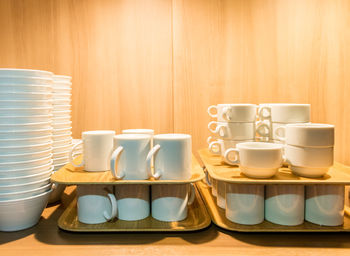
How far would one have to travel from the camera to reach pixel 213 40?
109 centimetres

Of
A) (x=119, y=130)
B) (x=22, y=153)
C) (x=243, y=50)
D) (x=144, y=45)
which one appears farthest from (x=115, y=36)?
(x=22, y=153)

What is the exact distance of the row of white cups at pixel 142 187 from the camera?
0.66 meters

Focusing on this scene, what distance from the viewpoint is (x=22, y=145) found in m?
0.65

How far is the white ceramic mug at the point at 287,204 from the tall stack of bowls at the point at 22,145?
21.3 inches

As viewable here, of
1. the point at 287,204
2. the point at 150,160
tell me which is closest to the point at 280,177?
the point at 287,204

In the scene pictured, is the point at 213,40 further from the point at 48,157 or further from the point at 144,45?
the point at 48,157

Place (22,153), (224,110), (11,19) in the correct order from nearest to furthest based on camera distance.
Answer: (22,153) → (224,110) → (11,19)

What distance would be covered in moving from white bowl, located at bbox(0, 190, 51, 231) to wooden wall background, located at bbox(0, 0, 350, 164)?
449mm

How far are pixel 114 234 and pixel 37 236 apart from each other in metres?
0.17

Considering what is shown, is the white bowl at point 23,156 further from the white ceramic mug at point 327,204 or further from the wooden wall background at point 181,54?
the white ceramic mug at point 327,204

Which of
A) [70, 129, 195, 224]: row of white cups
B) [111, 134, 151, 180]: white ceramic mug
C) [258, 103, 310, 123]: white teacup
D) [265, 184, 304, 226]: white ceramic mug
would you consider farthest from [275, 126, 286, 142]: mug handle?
[111, 134, 151, 180]: white ceramic mug

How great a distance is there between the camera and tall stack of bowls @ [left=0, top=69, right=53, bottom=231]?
0.63m

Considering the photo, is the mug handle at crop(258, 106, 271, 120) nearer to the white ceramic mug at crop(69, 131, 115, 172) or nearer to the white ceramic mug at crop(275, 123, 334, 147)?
the white ceramic mug at crop(275, 123, 334, 147)

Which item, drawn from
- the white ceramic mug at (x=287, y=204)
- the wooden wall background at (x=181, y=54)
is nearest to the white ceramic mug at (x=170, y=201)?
the white ceramic mug at (x=287, y=204)
